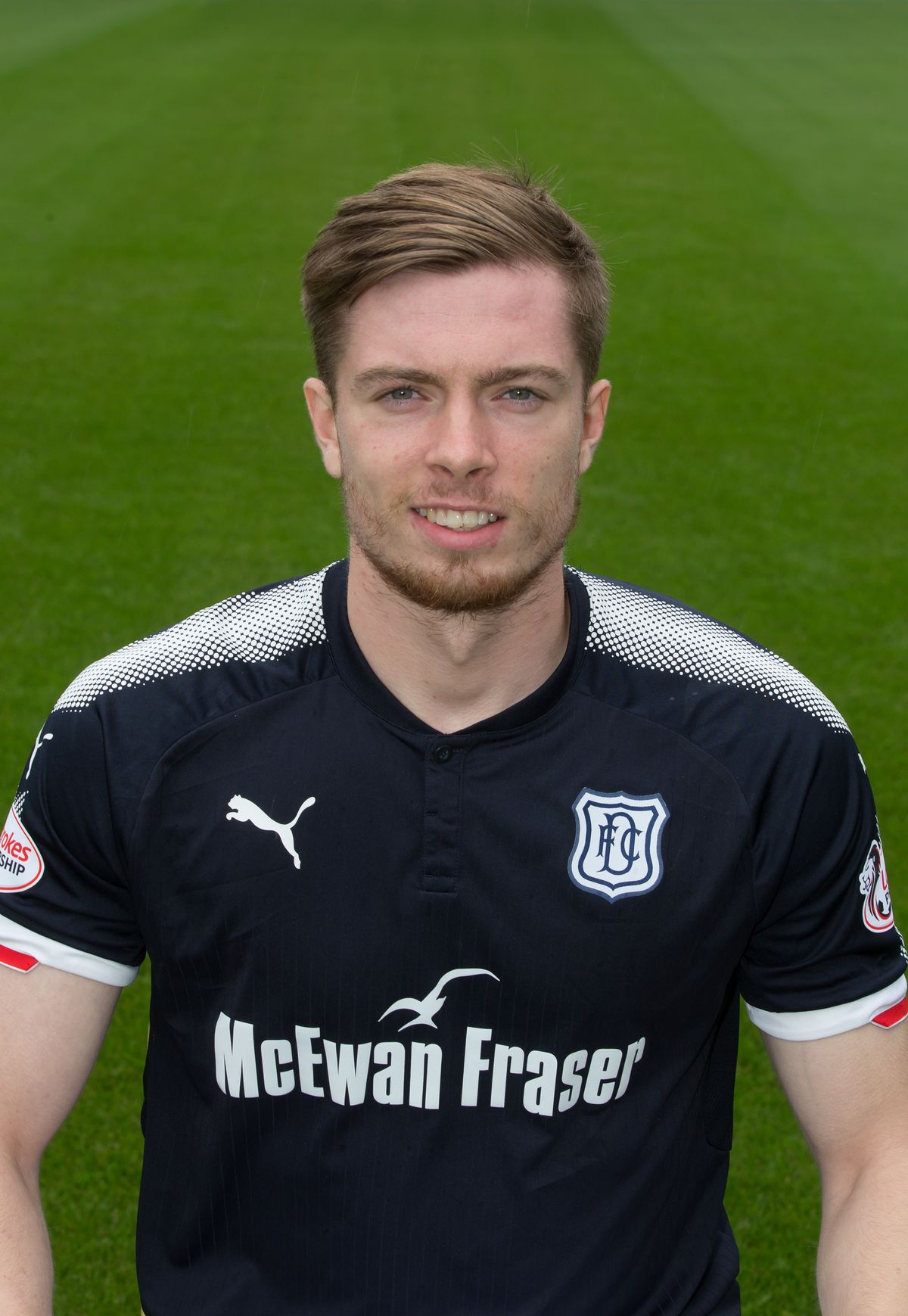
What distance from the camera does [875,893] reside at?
88.4 inches

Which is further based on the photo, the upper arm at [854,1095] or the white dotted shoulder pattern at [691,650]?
the white dotted shoulder pattern at [691,650]

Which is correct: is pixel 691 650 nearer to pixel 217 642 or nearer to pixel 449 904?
pixel 449 904

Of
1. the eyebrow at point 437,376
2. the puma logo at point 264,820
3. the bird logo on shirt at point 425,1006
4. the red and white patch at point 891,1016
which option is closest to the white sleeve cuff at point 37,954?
the puma logo at point 264,820

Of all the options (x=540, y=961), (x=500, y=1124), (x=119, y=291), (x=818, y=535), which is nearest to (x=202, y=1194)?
(x=500, y=1124)

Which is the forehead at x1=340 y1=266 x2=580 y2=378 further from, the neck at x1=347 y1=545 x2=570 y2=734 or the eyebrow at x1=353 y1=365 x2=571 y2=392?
the neck at x1=347 y1=545 x2=570 y2=734

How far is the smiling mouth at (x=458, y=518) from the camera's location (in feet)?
6.97

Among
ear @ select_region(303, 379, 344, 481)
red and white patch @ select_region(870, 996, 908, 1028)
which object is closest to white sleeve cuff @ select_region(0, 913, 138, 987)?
ear @ select_region(303, 379, 344, 481)

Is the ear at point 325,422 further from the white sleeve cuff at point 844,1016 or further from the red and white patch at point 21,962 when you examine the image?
the white sleeve cuff at point 844,1016

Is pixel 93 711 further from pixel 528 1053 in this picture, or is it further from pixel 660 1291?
pixel 660 1291

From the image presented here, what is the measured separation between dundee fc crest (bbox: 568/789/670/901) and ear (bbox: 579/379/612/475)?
0.51 meters

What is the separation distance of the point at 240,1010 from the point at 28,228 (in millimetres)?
11867

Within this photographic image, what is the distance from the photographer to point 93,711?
7.20ft

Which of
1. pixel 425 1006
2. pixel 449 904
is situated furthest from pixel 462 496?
pixel 425 1006

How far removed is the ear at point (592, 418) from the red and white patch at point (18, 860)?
98 cm
